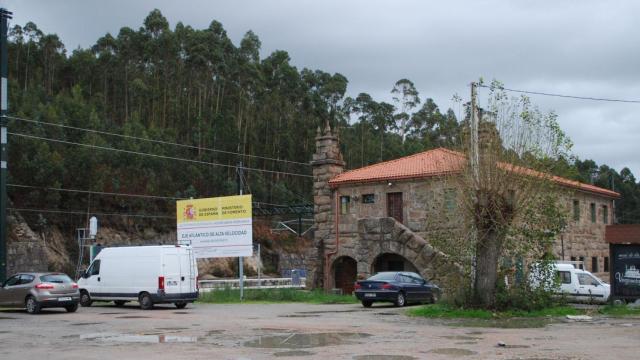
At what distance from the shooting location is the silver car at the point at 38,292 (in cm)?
2250

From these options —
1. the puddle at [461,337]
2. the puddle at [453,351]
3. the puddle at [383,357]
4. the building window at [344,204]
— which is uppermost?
the building window at [344,204]

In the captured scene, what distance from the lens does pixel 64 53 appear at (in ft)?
240

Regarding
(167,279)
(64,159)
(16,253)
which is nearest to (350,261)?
(167,279)

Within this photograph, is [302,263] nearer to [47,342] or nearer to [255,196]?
[255,196]

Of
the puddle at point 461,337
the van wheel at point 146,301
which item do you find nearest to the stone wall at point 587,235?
the van wheel at point 146,301

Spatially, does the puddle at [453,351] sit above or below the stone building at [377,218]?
below

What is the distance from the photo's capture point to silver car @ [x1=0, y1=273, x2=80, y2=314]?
886 inches

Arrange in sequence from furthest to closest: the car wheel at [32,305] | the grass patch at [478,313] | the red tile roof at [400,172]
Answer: the red tile roof at [400,172]
the car wheel at [32,305]
the grass patch at [478,313]

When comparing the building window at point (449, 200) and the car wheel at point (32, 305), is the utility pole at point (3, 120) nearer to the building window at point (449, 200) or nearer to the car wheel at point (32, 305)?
the car wheel at point (32, 305)

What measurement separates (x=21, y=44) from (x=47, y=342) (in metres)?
62.7

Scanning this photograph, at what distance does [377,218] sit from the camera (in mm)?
30969

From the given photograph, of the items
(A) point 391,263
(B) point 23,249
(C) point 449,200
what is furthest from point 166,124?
(C) point 449,200

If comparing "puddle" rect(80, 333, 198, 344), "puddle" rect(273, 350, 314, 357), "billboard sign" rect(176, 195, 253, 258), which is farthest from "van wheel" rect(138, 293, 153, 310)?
"puddle" rect(273, 350, 314, 357)

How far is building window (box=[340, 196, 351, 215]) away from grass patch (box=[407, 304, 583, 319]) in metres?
15.2
